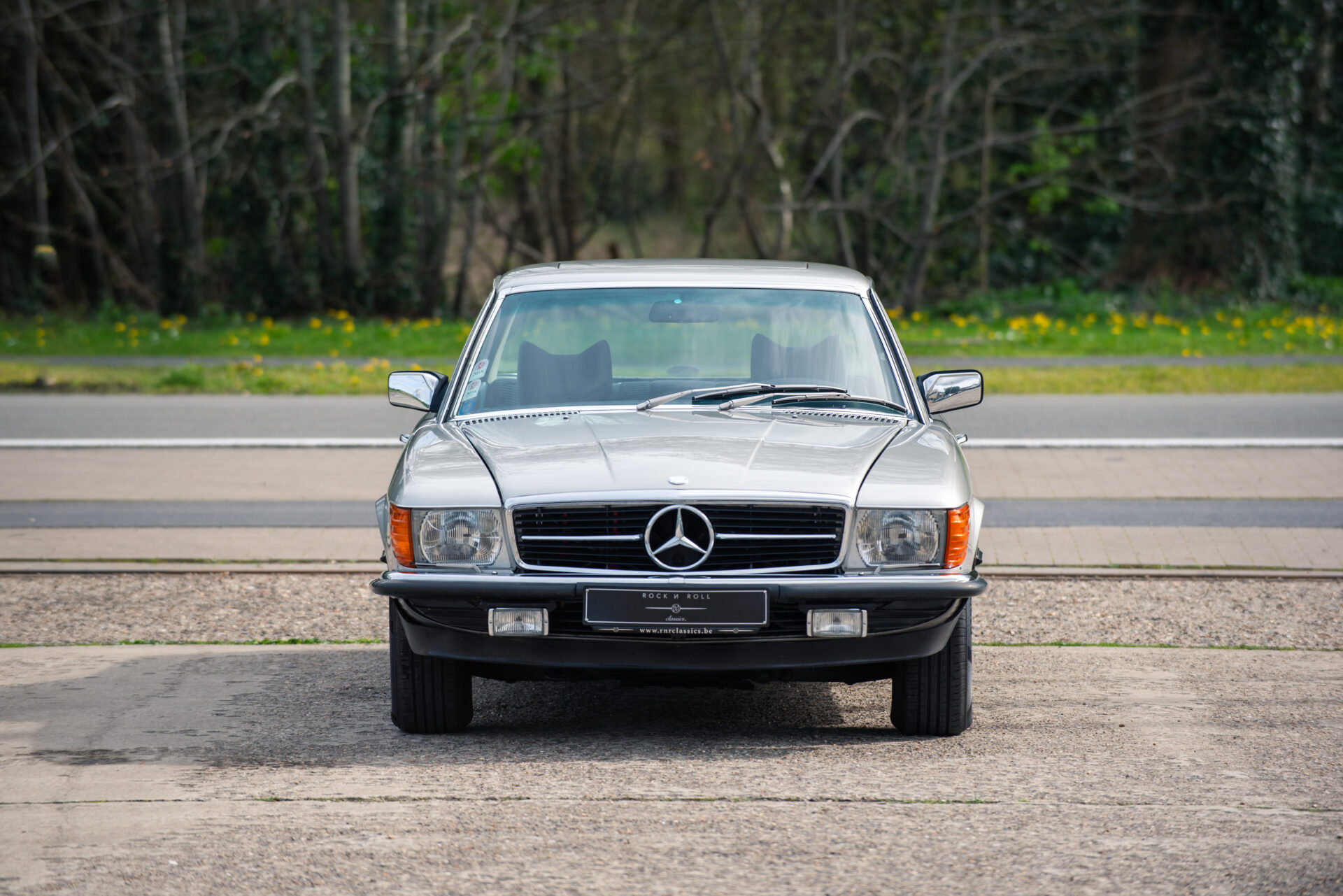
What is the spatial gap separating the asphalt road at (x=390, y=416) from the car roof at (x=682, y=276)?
22.9 feet

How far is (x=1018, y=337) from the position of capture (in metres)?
20.6

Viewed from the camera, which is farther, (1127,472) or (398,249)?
(398,249)

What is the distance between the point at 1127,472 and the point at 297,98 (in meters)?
20.4

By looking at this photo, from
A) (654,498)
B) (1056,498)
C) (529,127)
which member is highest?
(529,127)

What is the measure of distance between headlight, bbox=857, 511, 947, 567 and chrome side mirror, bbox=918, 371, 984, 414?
1.18m

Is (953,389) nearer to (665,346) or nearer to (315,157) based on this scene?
(665,346)

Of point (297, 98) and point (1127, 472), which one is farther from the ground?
point (297, 98)

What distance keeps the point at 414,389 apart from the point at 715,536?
5.82ft

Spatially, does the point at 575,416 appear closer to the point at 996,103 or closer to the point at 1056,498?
the point at 1056,498

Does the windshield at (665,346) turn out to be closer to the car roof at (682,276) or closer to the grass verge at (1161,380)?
the car roof at (682,276)

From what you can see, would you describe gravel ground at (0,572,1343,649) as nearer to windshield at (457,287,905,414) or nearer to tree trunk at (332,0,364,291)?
windshield at (457,287,905,414)

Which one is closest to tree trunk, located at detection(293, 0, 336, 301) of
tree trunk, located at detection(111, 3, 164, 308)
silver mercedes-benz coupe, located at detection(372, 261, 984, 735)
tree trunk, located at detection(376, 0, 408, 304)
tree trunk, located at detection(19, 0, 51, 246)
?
tree trunk, located at detection(376, 0, 408, 304)

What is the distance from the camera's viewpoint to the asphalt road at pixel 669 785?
3.82 meters

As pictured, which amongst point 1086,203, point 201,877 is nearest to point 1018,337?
point 1086,203
